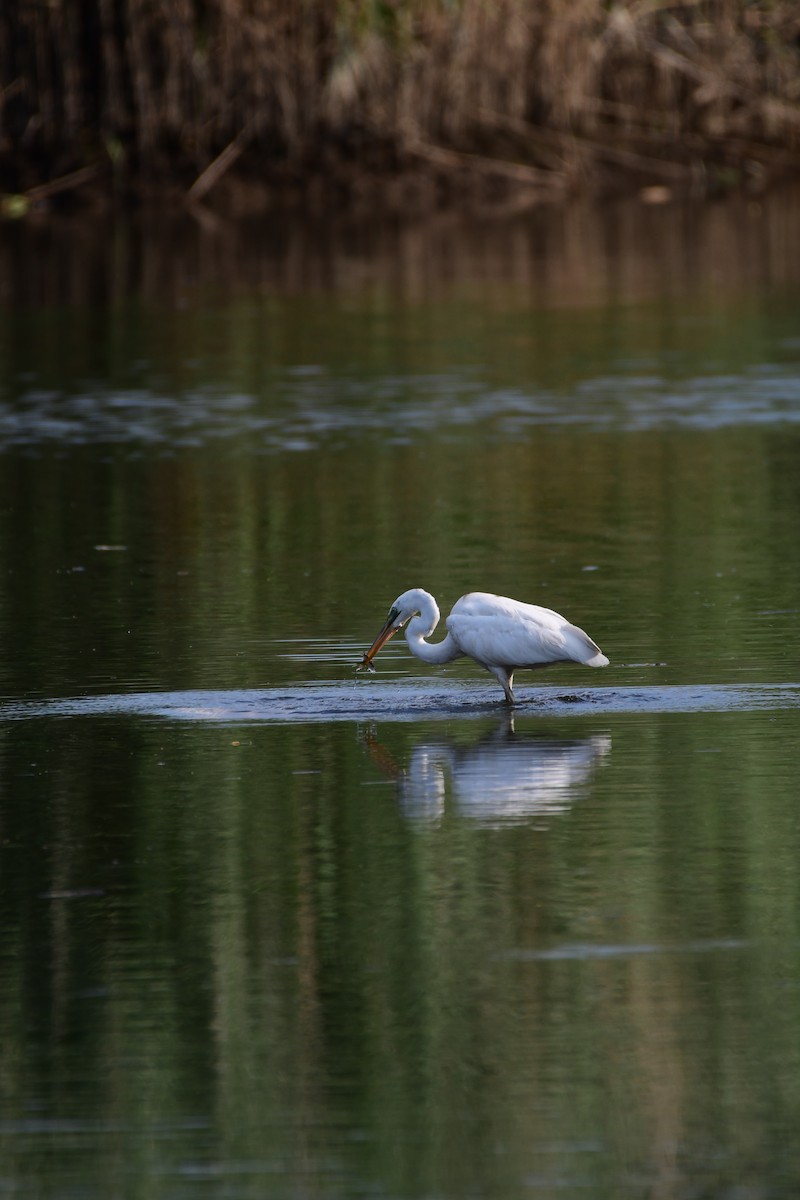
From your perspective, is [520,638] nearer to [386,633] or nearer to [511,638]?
[511,638]

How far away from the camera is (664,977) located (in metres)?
7.30

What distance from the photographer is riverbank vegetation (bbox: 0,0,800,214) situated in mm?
36094

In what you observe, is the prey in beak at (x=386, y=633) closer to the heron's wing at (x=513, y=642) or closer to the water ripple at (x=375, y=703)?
the water ripple at (x=375, y=703)

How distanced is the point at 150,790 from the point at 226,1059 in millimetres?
2942

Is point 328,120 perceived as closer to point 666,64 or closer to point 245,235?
point 245,235

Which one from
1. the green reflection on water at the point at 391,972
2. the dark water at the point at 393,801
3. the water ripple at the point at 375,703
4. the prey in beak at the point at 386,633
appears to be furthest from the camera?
the prey in beak at the point at 386,633

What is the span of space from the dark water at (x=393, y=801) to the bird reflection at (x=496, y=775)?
0.02 meters

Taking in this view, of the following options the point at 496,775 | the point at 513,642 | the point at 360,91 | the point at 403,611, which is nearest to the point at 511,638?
the point at 513,642

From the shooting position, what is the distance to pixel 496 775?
32.0 ft

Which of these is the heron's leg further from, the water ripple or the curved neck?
the curved neck

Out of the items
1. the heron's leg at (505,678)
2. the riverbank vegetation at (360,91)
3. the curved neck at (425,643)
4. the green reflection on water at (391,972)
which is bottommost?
the green reflection on water at (391,972)

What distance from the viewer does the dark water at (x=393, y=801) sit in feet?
20.9

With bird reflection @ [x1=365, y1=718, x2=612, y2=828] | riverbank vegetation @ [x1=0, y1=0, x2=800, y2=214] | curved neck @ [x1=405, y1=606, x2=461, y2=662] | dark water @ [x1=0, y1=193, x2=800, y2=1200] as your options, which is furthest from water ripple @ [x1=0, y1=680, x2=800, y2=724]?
riverbank vegetation @ [x1=0, y1=0, x2=800, y2=214]

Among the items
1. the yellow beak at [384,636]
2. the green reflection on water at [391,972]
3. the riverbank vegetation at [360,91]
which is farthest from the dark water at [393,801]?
the riverbank vegetation at [360,91]
